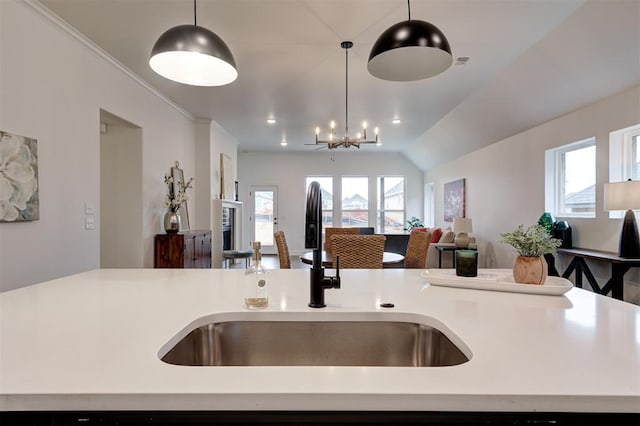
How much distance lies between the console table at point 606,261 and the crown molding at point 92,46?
495cm

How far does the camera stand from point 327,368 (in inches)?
26.7

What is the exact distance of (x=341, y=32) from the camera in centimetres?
300

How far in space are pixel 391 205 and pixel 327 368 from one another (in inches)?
357

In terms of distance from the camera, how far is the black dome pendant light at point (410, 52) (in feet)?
5.18

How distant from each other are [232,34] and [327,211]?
660 cm

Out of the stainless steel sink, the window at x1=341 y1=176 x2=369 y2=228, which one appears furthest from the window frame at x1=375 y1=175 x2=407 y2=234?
the stainless steel sink

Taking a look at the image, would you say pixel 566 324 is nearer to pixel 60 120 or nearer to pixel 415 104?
pixel 60 120

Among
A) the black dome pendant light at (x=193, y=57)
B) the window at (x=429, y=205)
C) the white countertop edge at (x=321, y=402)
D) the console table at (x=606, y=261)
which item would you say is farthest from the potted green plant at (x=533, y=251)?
the window at (x=429, y=205)

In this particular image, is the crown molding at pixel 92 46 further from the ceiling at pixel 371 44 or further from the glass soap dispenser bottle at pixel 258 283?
the glass soap dispenser bottle at pixel 258 283

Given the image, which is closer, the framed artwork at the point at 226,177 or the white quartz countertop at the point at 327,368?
the white quartz countertop at the point at 327,368

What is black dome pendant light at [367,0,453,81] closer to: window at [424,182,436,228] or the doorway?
the doorway

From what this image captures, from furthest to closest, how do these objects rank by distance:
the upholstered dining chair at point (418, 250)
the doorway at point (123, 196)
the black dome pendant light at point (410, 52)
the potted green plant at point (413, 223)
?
→ the potted green plant at point (413, 223) < the doorway at point (123, 196) < the upholstered dining chair at point (418, 250) < the black dome pendant light at point (410, 52)

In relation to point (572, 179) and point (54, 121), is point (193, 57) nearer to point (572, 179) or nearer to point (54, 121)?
point (54, 121)

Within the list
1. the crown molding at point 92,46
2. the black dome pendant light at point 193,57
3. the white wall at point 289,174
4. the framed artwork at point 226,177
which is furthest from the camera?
the white wall at point 289,174
